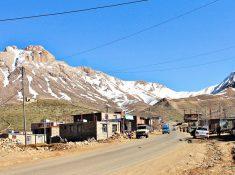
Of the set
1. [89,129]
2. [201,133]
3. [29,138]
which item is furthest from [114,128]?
[201,133]

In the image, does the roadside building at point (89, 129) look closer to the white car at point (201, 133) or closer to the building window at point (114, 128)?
A: the building window at point (114, 128)

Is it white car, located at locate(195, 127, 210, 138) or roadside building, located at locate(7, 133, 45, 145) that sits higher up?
white car, located at locate(195, 127, 210, 138)

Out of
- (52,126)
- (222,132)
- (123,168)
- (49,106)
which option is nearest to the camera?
(123,168)

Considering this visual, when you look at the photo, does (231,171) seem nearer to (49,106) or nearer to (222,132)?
(222,132)

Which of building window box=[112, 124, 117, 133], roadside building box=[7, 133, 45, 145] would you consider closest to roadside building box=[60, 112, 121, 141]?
building window box=[112, 124, 117, 133]

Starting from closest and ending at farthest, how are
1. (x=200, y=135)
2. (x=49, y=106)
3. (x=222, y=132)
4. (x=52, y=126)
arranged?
(x=200, y=135), (x=222, y=132), (x=52, y=126), (x=49, y=106)

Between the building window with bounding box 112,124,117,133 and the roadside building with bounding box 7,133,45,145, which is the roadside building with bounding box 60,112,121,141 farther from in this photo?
the roadside building with bounding box 7,133,45,145

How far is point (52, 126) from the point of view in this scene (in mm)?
108875

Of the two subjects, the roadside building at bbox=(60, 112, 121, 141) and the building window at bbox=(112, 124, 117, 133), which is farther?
the building window at bbox=(112, 124, 117, 133)

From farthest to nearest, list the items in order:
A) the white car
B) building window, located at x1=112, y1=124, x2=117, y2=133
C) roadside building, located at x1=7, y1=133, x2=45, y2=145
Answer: building window, located at x1=112, y1=124, x2=117, y2=133 < roadside building, located at x1=7, y1=133, x2=45, y2=145 < the white car

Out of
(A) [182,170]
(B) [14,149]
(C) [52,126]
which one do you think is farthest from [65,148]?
(C) [52,126]

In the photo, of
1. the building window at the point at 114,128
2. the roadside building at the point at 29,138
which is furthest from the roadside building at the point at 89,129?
the roadside building at the point at 29,138

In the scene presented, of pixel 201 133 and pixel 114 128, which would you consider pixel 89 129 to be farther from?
pixel 201 133

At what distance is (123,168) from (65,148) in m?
23.0
